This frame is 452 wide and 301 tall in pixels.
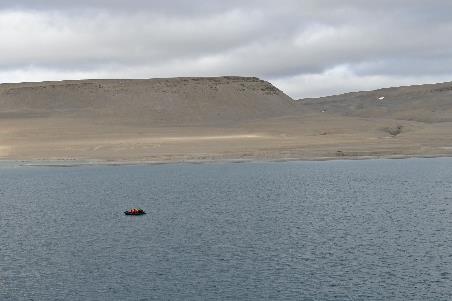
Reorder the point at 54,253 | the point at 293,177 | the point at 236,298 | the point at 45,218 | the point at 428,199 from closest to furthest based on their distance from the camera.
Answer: the point at 236,298
the point at 54,253
the point at 45,218
the point at 428,199
the point at 293,177

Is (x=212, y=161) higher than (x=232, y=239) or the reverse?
higher

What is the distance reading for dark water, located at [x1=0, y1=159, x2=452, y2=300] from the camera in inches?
1518

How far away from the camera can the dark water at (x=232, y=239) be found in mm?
38562

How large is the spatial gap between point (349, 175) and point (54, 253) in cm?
5845

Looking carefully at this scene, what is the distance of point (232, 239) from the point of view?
51875mm

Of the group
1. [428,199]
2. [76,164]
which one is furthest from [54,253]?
[76,164]

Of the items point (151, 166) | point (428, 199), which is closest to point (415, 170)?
point (428, 199)

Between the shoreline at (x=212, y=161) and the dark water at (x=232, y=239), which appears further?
the shoreline at (x=212, y=161)

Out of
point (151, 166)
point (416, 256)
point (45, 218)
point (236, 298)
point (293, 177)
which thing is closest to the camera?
point (236, 298)

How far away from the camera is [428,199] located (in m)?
72.1

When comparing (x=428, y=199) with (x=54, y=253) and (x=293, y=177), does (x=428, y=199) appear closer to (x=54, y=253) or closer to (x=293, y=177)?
(x=293, y=177)

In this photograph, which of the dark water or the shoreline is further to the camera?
the shoreline

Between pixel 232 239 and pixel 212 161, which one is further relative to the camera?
pixel 212 161

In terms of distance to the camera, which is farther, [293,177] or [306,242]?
[293,177]
